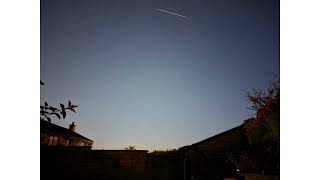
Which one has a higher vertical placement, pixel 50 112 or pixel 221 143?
pixel 50 112

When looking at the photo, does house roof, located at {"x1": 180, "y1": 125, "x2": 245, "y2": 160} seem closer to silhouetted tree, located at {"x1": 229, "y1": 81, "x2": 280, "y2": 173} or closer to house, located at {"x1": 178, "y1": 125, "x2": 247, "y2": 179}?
house, located at {"x1": 178, "y1": 125, "x2": 247, "y2": 179}

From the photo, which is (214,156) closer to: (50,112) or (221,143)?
(221,143)

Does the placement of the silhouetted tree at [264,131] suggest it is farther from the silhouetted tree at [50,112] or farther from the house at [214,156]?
the silhouetted tree at [50,112]

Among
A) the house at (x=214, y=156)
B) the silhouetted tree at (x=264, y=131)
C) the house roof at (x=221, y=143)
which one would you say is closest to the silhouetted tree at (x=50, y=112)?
the silhouetted tree at (x=264, y=131)

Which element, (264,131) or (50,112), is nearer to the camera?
(50,112)

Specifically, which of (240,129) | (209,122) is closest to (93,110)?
(209,122)


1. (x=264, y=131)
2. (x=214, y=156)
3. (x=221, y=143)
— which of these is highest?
(x=264, y=131)

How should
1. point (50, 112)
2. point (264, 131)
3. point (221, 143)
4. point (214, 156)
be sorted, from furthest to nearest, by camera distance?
1. point (221, 143)
2. point (214, 156)
3. point (264, 131)
4. point (50, 112)

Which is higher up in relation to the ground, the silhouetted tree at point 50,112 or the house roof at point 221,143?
the silhouetted tree at point 50,112

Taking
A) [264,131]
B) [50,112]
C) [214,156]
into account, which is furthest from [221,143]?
[50,112]

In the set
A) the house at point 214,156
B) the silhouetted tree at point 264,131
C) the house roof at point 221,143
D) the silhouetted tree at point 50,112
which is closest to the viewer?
the silhouetted tree at point 50,112

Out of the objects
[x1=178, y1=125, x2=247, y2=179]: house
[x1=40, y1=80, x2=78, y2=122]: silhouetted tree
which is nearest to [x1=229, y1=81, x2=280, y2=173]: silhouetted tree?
[x1=178, y1=125, x2=247, y2=179]: house
